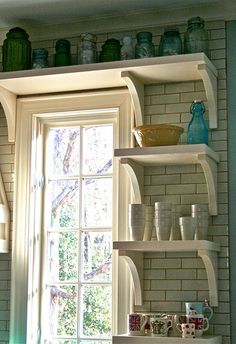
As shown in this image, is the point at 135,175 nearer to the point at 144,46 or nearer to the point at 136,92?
the point at 136,92

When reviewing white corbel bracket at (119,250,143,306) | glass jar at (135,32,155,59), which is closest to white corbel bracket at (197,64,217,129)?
glass jar at (135,32,155,59)

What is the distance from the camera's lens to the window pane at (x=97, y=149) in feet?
10.8

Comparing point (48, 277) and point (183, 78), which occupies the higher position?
point (183, 78)

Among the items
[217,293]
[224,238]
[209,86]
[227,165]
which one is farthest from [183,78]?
[217,293]

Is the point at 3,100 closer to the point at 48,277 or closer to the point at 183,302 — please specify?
the point at 48,277

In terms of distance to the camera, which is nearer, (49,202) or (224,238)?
(224,238)

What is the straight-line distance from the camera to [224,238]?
2.97 meters

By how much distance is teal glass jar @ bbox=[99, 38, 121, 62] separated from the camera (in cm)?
312

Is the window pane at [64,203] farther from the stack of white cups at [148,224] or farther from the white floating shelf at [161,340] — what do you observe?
the white floating shelf at [161,340]

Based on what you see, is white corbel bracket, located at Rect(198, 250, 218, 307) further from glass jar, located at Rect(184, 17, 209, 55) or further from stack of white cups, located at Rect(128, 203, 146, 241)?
glass jar, located at Rect(184, 17, 209, 55)

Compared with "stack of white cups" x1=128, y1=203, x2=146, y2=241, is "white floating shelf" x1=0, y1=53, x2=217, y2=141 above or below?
above

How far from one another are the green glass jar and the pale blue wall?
2.94 ft

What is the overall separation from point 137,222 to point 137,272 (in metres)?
0.22

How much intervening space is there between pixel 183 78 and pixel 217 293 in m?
0.90
